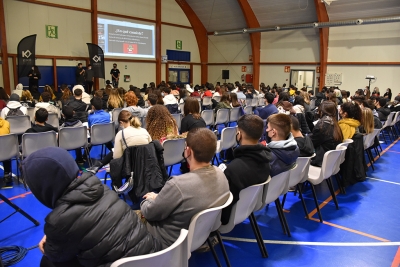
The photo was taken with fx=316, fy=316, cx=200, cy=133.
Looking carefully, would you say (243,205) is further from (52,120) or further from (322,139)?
(52,120)

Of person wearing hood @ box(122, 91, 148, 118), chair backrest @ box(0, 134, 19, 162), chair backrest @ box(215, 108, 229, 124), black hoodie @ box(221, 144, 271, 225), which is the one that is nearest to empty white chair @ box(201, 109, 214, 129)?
chair backrest @ box(215, 108, 229, 124)

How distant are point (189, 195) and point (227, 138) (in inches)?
128

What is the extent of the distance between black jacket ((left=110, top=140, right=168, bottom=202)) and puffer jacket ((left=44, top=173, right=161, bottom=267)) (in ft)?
4.97

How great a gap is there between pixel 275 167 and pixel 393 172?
3843 mm

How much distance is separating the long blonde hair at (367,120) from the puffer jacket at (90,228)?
4.55 metres

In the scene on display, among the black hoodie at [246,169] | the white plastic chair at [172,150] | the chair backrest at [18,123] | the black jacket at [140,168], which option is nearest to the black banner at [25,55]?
the chair backrest at [18,123]

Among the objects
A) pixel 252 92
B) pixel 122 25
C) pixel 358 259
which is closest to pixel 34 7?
pixel 122 25

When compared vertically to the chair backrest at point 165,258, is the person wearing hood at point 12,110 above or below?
above

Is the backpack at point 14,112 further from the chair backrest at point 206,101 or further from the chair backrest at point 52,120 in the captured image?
the chair backrest at point 206,101

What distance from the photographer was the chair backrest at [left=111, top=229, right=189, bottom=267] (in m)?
1.48

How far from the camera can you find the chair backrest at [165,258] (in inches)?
58.3

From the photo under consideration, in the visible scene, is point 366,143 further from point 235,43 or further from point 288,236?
point 235,43

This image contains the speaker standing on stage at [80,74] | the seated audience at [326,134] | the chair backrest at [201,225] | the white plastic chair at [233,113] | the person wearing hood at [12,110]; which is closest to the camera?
the chair backrest at [201,225]

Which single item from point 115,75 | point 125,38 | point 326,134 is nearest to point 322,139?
point 326,134
